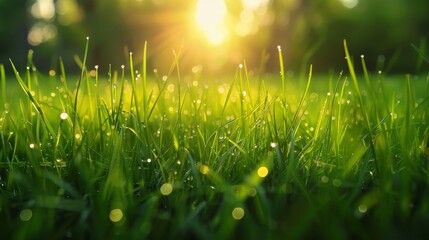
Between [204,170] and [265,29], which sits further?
[265,29]

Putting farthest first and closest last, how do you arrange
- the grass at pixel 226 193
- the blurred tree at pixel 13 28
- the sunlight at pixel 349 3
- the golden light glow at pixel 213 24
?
the blurred tree at pixel 13 28 < the sunlight at pixel 349 3 < the golden light glow at pixel 213 24 < the grass at pixel 226 193

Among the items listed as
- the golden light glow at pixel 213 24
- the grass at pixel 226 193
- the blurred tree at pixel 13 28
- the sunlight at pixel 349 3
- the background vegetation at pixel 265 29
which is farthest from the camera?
the blurred tree at pixel 13 28

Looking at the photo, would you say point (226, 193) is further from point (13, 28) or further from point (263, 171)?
point (13, 28)

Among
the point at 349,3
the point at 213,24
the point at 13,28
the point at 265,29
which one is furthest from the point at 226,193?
the point at 13,28

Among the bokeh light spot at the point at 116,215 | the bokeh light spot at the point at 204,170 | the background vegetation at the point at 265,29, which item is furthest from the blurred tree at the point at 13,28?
the bokeh light spot at the point at 116,215

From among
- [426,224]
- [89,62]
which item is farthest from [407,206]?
[89,62]

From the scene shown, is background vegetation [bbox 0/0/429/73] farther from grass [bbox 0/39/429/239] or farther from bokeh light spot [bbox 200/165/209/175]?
bokeh light spot [bbox 200/165/209/175]

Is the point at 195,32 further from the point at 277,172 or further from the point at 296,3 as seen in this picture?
the point at 277,172

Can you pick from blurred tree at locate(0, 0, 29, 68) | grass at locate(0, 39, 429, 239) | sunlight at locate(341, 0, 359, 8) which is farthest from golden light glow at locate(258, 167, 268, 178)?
blurred tree at locate(0, 0, 29, 68)

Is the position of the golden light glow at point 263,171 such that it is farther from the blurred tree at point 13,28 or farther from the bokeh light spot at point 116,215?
Result: the blurred tree at point 13,28

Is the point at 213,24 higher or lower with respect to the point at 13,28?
higher

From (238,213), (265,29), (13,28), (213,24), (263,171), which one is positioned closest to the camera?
(238,213)
